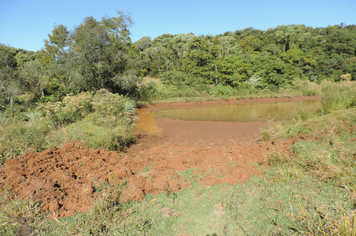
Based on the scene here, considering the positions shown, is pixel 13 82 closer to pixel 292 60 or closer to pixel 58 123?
pixel 58 123

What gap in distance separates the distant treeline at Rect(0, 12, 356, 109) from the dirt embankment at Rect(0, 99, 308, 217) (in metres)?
8.31

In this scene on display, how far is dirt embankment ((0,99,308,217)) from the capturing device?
10.2ft

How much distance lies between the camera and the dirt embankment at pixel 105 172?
3.12 meters

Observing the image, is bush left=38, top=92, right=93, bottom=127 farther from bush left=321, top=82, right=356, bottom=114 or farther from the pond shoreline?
bush left=321, top=82, right=356, bottom=114

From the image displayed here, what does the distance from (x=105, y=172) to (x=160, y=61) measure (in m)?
33.5

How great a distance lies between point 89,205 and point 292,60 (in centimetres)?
3689

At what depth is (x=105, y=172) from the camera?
13.3 feet

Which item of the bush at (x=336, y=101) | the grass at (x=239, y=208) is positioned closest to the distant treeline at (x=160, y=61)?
the grass at (x=239, y=208)

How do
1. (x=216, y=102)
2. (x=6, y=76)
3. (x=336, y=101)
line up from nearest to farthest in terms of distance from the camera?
(x=336, y=101) → (x=6, y=76) → (x=216, y=102)

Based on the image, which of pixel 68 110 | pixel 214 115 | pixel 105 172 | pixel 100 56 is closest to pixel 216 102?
pixel 214 115

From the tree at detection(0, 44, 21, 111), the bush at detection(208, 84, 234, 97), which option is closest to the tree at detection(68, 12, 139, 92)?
the tree at detection(0, 44, 21, 111)

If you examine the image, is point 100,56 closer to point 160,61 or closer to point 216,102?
point 216,102

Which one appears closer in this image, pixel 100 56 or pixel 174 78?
pixel 100 56

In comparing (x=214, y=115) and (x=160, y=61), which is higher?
(x=160, y=61)
